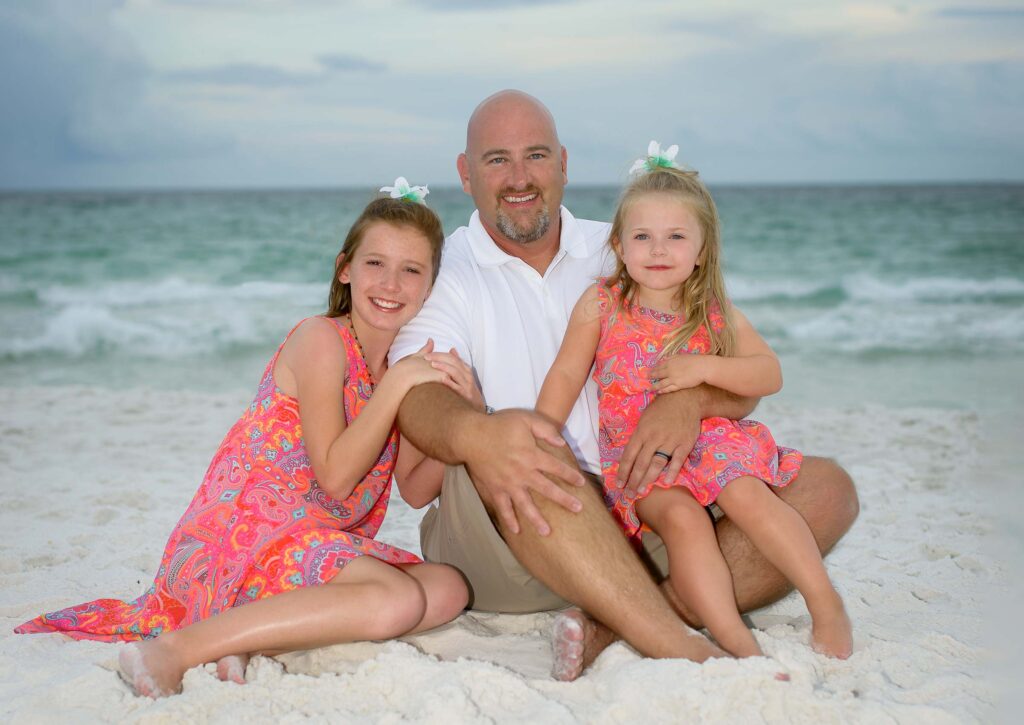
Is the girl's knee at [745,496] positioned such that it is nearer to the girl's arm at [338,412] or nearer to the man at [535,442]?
the man at [535,442]

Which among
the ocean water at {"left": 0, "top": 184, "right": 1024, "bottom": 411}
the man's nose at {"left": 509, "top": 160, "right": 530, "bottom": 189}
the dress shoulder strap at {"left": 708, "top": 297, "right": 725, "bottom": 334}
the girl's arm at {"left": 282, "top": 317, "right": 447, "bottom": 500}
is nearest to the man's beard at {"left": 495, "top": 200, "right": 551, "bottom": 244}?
the man's nose at {"left": 509, "top": 160, "right": 530, "bottom": 189}

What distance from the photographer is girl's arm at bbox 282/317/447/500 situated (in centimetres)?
279

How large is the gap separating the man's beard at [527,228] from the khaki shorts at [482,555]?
3.25ft

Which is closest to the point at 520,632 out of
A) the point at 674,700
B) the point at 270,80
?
the point at 674,700

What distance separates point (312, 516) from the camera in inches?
111

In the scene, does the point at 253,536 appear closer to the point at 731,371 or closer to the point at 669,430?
the point at 669,430

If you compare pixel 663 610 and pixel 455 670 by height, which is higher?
pixel 663 610

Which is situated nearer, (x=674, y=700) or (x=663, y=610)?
(x=674, y=700)

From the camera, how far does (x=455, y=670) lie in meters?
2.51

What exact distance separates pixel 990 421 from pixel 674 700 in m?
5.69

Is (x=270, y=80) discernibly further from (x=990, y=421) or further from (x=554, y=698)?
(x=554, y=698)

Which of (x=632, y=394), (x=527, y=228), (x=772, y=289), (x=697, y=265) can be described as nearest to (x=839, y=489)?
(x=632, y=394)

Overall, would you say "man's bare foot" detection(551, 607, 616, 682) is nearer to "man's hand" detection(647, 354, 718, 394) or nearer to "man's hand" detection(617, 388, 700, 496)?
"man's hand" detection(617, 388, 700, 496)

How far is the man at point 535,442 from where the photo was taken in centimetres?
254
